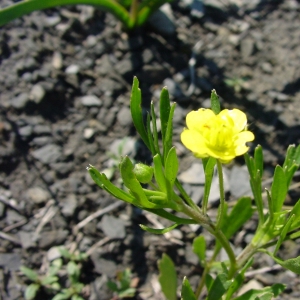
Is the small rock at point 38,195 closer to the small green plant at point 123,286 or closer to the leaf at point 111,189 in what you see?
the small green plant at point 123,286

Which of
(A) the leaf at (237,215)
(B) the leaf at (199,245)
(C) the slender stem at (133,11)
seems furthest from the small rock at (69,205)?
(C) the slender stem at (133,11)

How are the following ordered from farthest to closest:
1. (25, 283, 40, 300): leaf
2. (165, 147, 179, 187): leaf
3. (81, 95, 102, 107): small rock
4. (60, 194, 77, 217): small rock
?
(81, 95, 102, 107): small rock, (60, 194, 77, 217): small rock, (25, 283, 40, 300): leaf, (165, 147, 179, 187): leaf

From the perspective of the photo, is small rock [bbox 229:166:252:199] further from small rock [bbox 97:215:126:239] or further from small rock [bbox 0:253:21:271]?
small rock [bbox 0:253:21:271]

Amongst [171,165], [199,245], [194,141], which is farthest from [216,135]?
[199,245]

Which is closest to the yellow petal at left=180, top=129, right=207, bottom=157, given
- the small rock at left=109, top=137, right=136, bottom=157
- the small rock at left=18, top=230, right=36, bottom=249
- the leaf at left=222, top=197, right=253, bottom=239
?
the leaf at left=222, top=197, right=253, bottom=239

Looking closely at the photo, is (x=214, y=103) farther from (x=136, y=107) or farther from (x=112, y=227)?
(x=112, y=227)
